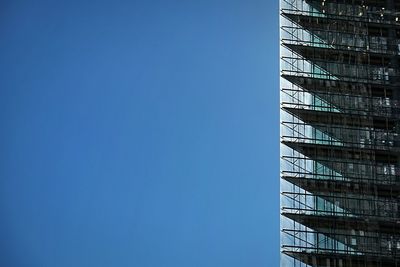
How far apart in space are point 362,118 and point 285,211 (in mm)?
4093

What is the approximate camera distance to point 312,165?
2917 centimetres

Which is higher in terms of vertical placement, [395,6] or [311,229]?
[395,6]

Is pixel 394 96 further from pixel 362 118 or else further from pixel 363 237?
pixel 363 237

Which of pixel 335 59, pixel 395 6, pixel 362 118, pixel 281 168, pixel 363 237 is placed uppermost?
pixel 395 6

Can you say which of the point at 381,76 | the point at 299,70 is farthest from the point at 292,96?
the point at 381,76

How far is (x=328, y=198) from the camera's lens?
28703 mm

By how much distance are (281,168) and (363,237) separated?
132 inches

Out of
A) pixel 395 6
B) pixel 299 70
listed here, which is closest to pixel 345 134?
pixel 299 70

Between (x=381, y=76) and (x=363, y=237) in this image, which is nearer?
(x=363, y=237)

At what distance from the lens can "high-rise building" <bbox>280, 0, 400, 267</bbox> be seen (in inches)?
1113

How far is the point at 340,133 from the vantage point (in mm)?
29531

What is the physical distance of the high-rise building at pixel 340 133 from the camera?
92.8ft

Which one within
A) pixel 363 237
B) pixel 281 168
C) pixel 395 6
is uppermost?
pixel 395 6

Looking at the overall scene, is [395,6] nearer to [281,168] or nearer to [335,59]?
[335,59]
